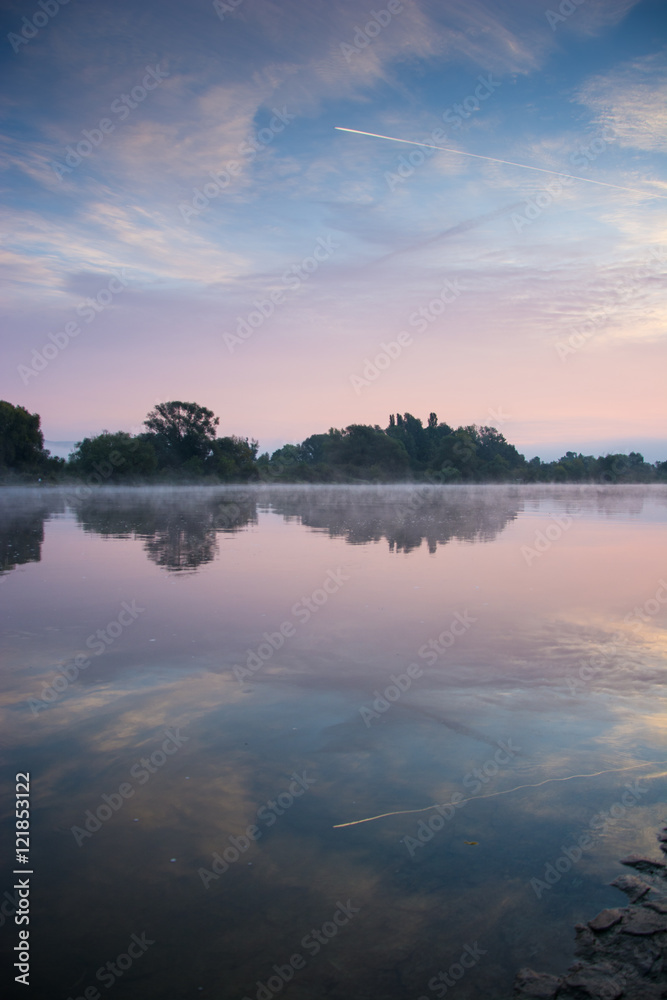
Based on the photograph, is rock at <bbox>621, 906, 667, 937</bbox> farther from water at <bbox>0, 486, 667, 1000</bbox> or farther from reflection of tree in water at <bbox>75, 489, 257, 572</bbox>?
reflection of tree in water at <bbox>75, 489, 257, 572</bbox>

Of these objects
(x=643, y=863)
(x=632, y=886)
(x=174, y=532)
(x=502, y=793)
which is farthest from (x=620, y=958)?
(x=174, y=532)

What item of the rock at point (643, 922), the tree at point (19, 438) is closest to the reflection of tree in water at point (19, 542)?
the rock at point (643, 922)

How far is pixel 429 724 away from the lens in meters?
6.04

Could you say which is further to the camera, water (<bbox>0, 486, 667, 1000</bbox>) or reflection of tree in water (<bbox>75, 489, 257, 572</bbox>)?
reflection of tree in water (<bbox>75, 489, 257, 572</bbox>)

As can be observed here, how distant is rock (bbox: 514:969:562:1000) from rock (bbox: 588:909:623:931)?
467 mm

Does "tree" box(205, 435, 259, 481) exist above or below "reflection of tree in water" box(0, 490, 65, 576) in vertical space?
above

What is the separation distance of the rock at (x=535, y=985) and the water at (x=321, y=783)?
6 centimetres

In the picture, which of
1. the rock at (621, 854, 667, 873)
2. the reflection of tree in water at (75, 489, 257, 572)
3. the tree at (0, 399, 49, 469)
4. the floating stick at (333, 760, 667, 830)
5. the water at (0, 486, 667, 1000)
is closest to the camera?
the water at (0, 486, 667, 1000)

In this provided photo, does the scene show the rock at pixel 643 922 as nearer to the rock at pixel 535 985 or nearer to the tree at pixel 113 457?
the rock at pixel 535 985

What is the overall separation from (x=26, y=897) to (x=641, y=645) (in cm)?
776

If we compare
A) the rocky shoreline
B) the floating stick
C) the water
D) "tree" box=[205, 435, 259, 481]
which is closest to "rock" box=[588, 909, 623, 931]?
the rocky shoreline

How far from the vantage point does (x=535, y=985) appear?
119 inches

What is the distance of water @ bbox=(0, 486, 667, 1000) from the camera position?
3.31m

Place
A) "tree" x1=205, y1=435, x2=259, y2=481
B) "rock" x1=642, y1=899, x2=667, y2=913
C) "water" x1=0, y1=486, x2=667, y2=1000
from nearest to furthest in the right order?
"water" x1=0, y1=486, x2=667, y2=1000
"rock" x1=642, y1=899, x2=667, y2=913
"tree" x1=205, y1=435, x2=259, y2=481
